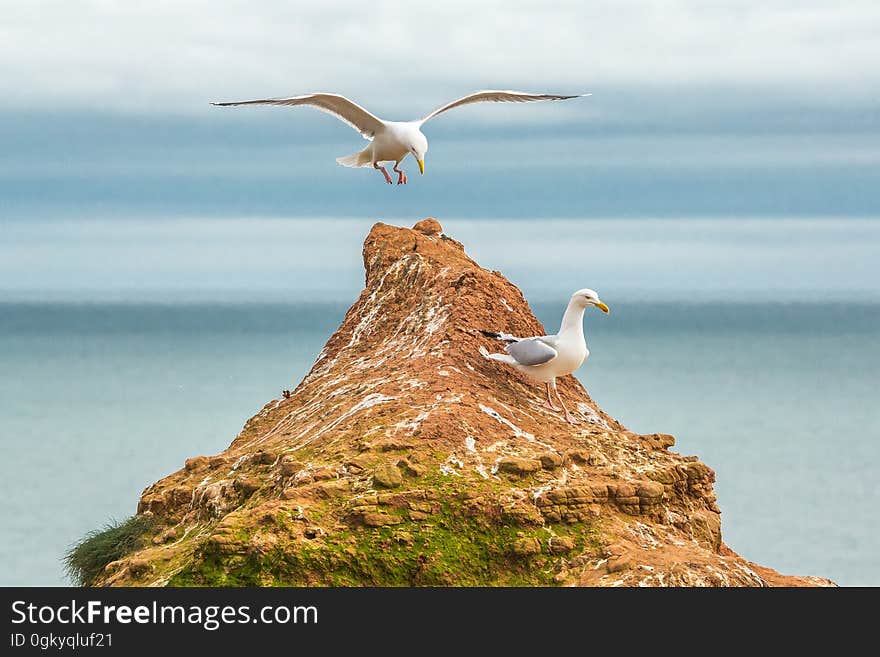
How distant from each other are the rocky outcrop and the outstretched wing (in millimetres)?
4223

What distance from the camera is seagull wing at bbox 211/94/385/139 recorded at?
25906mm

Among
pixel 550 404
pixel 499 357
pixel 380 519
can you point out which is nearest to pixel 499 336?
pixel 499 357

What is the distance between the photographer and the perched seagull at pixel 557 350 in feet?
69.5

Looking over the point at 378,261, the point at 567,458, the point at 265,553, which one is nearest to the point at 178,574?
the point at 265,553

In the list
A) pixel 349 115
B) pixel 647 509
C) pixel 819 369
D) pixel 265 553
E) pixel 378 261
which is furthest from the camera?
pixel 819 369

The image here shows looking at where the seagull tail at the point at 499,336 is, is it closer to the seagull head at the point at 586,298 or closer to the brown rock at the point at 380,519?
the seagull head at the point at 586,298

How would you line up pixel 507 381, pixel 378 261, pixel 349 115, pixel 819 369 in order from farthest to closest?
pixel 819 369 → pixel 349 115 → pixel 378 261 → pixel 507 381

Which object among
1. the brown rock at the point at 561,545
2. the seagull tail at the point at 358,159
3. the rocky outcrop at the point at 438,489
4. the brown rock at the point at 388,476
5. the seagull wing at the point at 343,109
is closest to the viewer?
the rocky outcrop at the point at 438,489

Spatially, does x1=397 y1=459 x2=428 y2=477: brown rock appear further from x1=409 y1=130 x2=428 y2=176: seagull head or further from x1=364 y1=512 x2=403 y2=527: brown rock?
x1=409 y1=130 x2=428 y2=176: seagull head

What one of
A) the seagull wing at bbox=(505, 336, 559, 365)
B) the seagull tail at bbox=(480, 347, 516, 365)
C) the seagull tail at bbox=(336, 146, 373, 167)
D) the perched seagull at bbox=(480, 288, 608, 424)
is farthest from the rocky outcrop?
the seagull tail at bbox=(336, 146, 373, 167)

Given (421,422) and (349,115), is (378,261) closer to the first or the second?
(349,115)

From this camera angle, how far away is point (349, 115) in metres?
26.8

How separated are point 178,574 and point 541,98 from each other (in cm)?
1254

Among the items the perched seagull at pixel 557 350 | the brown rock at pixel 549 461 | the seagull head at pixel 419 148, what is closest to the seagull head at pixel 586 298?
the perched seagull at pixel 557 350
